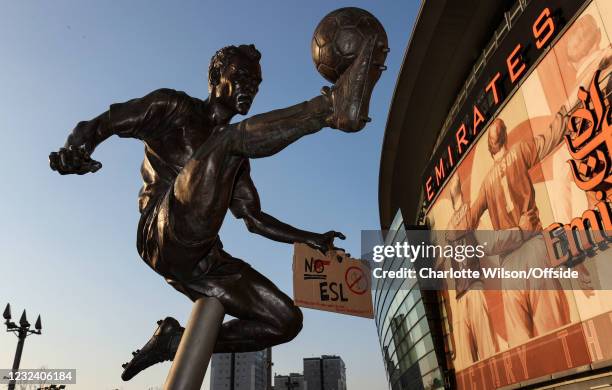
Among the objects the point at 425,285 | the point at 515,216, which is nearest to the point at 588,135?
the point at 515,216

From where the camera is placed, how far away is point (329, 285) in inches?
548

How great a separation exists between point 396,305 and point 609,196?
19.2 metres

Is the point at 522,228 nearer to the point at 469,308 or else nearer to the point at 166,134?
the point at 469,308

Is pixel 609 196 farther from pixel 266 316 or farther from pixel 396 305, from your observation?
pixel 396 305

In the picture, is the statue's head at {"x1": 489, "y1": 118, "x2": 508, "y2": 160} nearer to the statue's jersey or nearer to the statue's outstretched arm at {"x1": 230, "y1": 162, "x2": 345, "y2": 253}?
the statue's outstretched arm at {"x1": 230, "y1": 162, "x2": 345, "y2": 253}

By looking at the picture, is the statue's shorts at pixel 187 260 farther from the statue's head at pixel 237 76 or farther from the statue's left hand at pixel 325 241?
the statue's head at pixel 237 76

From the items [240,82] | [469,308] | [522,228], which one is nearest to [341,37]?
[240,82]

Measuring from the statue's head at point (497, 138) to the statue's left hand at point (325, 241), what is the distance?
1376 cm

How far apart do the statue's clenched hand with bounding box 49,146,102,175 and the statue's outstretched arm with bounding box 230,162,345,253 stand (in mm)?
950

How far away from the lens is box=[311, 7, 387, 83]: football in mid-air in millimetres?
2086

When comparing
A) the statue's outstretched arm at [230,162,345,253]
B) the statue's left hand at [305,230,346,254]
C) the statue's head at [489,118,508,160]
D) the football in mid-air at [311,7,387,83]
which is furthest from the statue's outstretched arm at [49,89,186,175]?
the statue's head at [489,118,508,160]

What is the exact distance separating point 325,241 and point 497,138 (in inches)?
566

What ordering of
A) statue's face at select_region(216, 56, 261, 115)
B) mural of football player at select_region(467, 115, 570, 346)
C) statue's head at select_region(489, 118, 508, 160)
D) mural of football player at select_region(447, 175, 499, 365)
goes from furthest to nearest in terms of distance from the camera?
mural of football player at select_region(447, 175, 499, 365) → statue's head at select_region(489, 118, 508, 160) → mural of football player at select_region(467, 115, 570, 346) → statue's face at select_region(216, 56, 261, 115)

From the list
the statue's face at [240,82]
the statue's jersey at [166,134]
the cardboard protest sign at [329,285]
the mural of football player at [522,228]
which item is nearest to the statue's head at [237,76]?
the statue's face at [240,82]
